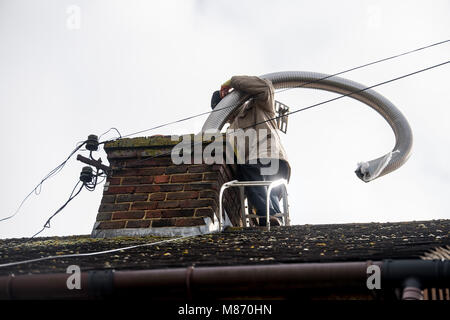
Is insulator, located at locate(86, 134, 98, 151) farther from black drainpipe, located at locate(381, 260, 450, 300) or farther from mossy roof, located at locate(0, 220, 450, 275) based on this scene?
black drainpipe, located at locate(381, 260, 450, 300)

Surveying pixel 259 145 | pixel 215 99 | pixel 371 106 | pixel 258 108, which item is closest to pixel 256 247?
pixel 259 145

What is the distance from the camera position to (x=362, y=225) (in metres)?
4.91

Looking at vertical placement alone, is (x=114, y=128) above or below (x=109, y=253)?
above

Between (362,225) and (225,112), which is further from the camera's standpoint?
(225,112)

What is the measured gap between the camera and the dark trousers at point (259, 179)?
5.55 metres

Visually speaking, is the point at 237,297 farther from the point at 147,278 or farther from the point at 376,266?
the point at 376,266

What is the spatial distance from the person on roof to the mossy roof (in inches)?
27.5

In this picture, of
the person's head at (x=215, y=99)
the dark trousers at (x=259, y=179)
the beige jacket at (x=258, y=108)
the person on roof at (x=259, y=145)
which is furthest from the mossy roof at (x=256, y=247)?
the person's head at (x=215, y=99)

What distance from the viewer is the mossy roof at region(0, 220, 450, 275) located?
306 cm

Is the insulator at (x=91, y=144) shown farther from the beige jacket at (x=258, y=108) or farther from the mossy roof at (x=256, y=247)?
the beige jacket at (x=258, y=108)

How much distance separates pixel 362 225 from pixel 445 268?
8.05 feet

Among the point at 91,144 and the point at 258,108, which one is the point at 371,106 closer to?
the point at 258,108

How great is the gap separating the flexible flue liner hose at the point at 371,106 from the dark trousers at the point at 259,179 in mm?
2183

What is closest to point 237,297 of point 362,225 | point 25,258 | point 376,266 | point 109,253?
point 376,266
